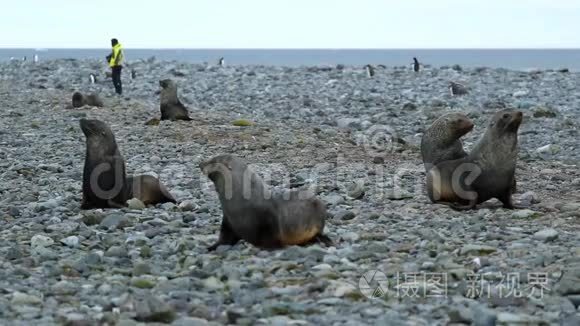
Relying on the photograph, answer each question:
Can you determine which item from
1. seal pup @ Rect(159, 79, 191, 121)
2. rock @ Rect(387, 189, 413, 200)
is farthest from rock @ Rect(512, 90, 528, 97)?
rock @ Rect(387, 189, 413, 200)

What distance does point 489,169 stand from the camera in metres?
9.45

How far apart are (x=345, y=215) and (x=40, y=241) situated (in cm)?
273

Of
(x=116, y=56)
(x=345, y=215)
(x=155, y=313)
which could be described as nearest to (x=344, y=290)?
(x=155, y=313)

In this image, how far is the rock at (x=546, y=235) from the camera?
7746mm

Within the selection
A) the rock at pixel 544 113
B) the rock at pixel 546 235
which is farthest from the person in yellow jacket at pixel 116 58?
the rock at pixel 546 235

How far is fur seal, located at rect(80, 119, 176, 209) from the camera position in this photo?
9859 millimetres

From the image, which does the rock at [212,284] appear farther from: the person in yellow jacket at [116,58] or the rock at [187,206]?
the person in yellow jacket at [116,58]

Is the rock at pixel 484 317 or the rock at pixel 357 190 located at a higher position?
the rock at pixel 484 317

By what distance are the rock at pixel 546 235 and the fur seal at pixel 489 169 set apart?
150 centimetres

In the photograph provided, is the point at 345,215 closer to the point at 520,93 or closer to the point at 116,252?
the point at 116,252

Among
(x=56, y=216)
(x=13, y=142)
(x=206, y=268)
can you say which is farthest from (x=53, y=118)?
(x=206, y=268)

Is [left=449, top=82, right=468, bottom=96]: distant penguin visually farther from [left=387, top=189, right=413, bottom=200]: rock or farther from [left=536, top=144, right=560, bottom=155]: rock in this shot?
[left=387, top=189, right=413, bottom=200]: rock

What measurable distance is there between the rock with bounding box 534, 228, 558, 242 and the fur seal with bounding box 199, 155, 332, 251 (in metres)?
1.66

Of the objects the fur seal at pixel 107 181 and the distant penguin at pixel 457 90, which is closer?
the fur seal at pixel 107 181
